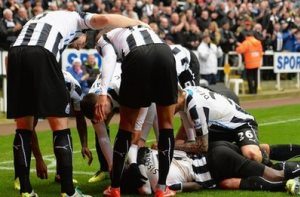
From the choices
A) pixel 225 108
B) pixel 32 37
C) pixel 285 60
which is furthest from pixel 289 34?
pixel 32 37

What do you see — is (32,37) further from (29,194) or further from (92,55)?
(92,55)

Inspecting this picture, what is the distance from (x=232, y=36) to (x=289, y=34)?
456 cm

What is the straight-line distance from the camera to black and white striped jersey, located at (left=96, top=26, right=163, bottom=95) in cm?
688

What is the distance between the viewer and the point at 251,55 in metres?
22.6

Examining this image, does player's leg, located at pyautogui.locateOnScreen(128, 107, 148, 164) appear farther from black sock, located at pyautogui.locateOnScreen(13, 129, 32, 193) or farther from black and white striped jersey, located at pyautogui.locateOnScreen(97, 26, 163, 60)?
black sock, located at pyautogui.locateOnScreen(13, 129, 32, 193)

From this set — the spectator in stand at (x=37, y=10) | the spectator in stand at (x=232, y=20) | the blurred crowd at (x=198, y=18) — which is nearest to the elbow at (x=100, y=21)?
the blurred crowd at (x=198, y=18)

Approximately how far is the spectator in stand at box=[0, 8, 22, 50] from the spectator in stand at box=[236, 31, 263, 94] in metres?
8.59

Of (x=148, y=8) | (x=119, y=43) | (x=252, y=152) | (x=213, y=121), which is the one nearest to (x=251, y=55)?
(x=148, y=8)

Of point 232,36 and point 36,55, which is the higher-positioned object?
point 36,55

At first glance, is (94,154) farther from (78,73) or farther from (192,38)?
(192,38)

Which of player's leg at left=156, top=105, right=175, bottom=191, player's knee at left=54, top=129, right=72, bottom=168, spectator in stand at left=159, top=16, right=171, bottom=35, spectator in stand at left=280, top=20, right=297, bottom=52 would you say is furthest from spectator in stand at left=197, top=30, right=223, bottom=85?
player's knee at left=54, top=129, right=72, bottom=168

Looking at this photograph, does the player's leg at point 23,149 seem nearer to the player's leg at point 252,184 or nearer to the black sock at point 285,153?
the player's leg at point 252,184

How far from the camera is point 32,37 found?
670 centimetres

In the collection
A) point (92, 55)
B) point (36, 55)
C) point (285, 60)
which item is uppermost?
point (36, 55)
